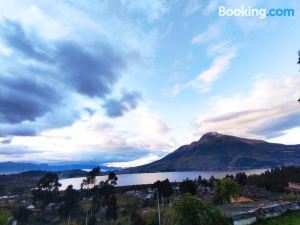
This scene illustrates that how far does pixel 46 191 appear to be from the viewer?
130625mm

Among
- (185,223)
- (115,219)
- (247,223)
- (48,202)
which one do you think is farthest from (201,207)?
(48,202)

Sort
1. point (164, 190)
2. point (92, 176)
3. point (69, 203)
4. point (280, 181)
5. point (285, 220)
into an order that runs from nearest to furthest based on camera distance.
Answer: point (285, 220) → point (69, 203) → point (164, 190) → point (92, 176) → point (280, 181)

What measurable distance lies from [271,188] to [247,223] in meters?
126

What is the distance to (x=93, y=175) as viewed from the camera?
5344 inches

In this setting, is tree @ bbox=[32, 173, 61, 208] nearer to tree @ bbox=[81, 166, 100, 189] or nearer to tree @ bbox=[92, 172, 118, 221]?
tree @ bbox=[81, 166, 100, 189]

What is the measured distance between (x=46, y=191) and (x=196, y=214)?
124928mm

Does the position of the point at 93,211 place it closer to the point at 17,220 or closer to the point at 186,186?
the point at 17,220

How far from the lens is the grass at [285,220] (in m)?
21.1

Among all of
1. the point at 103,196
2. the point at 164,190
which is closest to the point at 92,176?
the point at 103,196

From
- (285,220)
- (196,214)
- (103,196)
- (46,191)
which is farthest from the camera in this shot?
(46,191)

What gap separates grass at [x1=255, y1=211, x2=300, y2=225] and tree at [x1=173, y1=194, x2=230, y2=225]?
155 inches

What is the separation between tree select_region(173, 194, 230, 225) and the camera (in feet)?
60.4

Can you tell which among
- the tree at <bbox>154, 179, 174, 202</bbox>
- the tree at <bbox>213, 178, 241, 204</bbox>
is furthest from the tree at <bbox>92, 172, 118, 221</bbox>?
the tree at <bbox>213, 178, 241, 204</bbox>

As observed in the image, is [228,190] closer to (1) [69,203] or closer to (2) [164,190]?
(2) [164,190]
